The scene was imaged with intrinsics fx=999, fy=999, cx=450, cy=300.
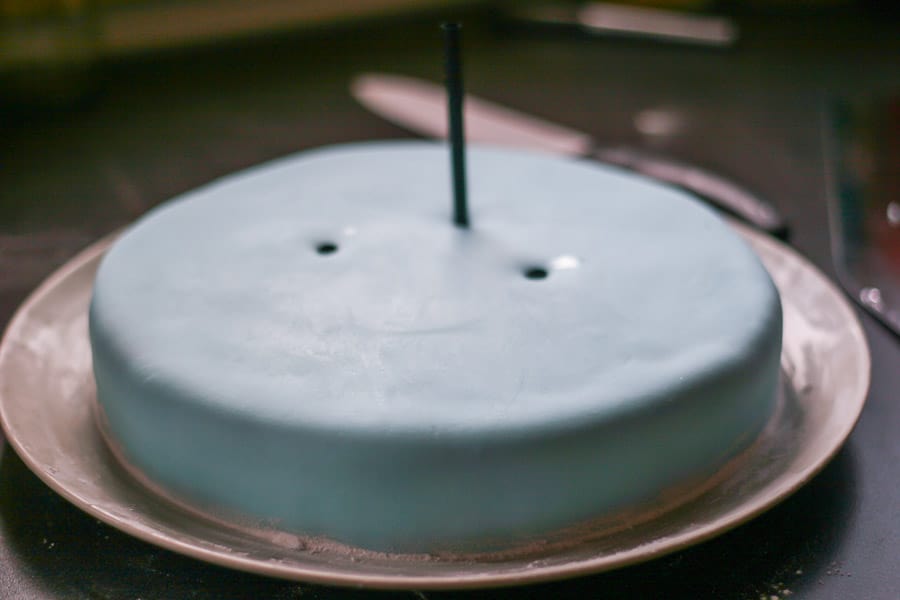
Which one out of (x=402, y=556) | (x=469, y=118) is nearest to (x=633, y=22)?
(x=469, y=118)

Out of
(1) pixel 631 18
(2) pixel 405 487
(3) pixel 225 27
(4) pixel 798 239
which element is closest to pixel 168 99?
(3) pixel 225 27

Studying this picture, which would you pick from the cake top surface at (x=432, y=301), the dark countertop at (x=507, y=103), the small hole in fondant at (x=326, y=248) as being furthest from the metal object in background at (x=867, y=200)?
the small hole in fondant at (x=326, y=248)

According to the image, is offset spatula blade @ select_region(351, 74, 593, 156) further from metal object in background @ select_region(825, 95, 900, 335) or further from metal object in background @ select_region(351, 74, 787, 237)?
metal object in background @ select_region(825, 95, 900, 335)

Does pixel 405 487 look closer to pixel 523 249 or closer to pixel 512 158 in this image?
pixel 523 249

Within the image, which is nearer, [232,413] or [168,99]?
[232,413]

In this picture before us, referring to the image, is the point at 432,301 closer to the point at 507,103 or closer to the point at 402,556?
the point at 402,556

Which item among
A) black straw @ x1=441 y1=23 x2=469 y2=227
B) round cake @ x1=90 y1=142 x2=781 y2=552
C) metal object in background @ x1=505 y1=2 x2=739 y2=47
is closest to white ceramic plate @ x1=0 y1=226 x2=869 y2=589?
round cake @ x1=90 y1=142 x2=781 y2=552

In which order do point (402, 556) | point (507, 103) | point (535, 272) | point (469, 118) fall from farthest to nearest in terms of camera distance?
point (507, 103) < point (469, 118) < point (535, 272) < point (402, 556)
